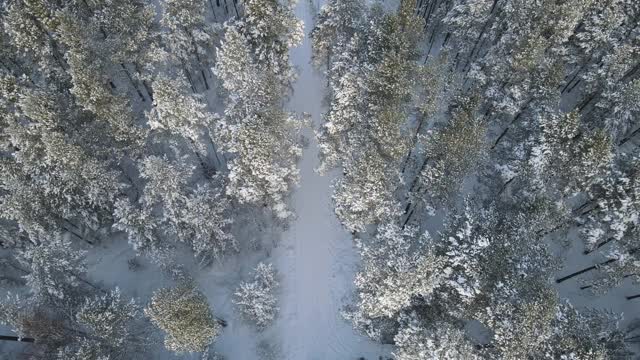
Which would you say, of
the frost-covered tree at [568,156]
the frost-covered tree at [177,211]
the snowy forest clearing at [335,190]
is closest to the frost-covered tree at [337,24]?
the snowy forest clearing at [335,190]

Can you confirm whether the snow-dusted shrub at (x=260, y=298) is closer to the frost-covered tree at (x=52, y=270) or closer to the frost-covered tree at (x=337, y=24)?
the frost-covered tree at (x=52, y=270)

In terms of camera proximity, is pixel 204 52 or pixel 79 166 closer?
pixel 79 166

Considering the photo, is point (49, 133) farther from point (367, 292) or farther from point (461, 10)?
point (461, 10)

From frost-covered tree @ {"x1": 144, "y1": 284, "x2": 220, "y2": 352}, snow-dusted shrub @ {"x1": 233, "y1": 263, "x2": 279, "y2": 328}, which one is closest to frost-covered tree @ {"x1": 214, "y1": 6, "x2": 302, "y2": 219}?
snow-dusted shrub @ {"x1": 233, "y1": 263, "x2": 279, "y2": 328}

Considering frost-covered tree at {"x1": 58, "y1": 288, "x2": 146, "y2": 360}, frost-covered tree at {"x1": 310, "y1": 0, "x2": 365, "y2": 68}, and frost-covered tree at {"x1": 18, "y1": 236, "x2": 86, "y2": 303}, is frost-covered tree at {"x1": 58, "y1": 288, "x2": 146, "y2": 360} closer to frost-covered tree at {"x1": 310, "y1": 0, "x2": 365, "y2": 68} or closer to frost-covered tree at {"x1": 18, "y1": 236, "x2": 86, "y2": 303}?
frost-covered tree at {"x1": 18, "y1": 236, "x2": 86, "y2": 303}

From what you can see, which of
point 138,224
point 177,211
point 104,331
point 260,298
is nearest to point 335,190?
point 260,298

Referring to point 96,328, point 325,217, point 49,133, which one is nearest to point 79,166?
point 49,133

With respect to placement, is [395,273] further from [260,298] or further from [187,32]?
[187,32]
